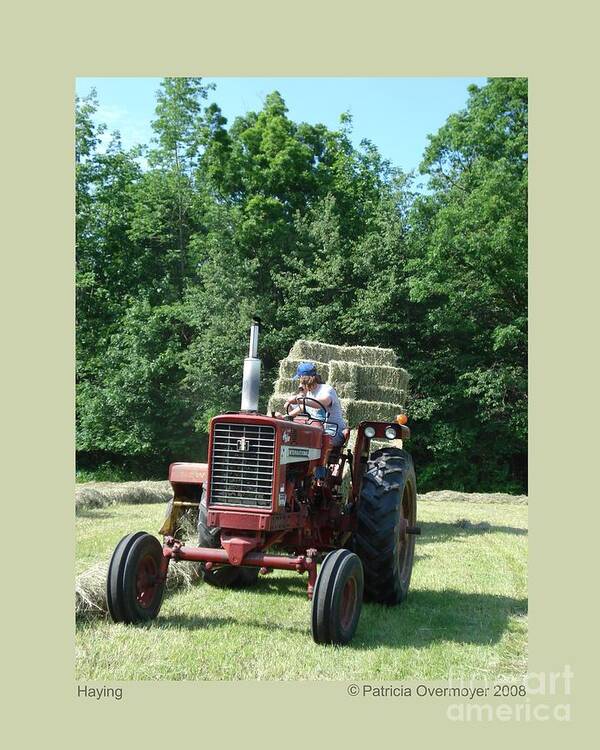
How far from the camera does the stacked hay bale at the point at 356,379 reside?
14000 millimetres

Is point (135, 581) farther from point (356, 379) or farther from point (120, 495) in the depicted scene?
point (120, 495)

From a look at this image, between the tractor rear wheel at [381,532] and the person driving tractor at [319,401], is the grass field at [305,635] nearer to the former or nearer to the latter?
the tractor rear wheel at [381,532]

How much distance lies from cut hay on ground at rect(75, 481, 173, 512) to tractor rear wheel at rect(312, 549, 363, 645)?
333 inches

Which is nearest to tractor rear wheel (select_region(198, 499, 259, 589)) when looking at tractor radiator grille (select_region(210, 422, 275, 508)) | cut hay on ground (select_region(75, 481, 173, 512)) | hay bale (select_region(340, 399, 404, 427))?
tractor radiator grille (select_region(210, 422, 275, 508))

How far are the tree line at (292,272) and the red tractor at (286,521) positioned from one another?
611 inches

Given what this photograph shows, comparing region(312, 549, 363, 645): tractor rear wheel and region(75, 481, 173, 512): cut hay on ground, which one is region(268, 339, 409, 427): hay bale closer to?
region(75, 481, 173, 512): cut hay on ground

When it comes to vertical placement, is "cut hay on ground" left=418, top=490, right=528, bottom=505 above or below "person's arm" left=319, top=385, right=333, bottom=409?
below

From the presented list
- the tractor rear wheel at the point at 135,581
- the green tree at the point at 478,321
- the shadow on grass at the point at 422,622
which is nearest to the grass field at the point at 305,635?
the shadow on grass at the point at 422,622

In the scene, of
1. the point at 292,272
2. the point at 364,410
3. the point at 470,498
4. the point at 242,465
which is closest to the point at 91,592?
the point at 242,465

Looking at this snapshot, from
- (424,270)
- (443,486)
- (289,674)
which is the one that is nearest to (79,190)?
(424,270)

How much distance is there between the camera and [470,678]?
504 centimetres

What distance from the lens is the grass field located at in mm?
5004

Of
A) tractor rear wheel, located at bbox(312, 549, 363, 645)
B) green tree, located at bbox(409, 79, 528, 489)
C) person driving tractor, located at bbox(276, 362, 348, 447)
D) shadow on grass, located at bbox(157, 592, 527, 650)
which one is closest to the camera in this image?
tractor rear wheel, located at bbox(312, 549, 363, 645)

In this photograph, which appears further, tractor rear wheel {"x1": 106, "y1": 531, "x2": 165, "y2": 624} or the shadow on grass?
the shadow on grass
